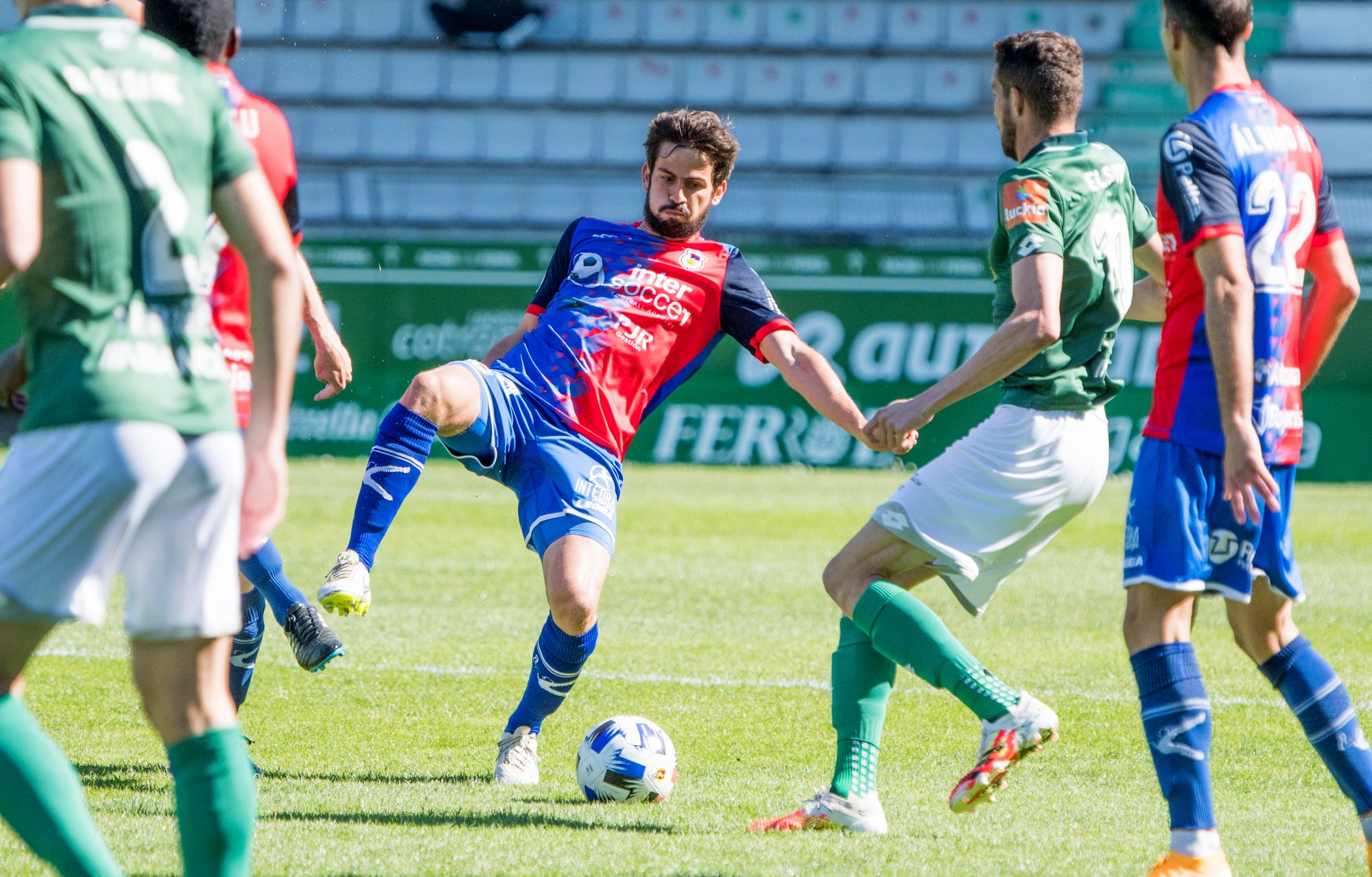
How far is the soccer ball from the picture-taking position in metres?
4.23

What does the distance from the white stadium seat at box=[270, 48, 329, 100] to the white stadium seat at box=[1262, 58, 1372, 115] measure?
1527 cm

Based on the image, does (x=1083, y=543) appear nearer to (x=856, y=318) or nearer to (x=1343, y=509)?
(x=1343, y=509)

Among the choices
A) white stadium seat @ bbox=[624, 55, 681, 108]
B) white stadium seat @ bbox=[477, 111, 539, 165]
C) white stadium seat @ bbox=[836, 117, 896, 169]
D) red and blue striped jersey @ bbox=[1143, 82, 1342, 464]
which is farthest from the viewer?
white stadium seat @ bbox=[624, 55, 681, 108]

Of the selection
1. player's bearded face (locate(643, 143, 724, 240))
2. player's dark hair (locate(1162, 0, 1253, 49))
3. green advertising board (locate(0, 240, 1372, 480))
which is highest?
player's dark hair (locate(1162, 0, 1253, 49))

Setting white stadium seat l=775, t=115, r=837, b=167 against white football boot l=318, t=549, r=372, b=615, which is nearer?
white football boot l=318, t=549, r=372, b=615

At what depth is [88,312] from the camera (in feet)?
7.55

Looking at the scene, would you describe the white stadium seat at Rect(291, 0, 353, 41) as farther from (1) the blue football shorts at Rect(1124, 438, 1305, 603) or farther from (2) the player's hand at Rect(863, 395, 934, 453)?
(1) the blue football shorts at Rect(1124, 438, 1305, 603)

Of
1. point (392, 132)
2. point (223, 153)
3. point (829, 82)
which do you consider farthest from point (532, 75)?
point (223, 153)

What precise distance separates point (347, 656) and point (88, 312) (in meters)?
4.60

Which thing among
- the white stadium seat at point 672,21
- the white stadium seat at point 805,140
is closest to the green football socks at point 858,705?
the white stadium seat at point 805,140

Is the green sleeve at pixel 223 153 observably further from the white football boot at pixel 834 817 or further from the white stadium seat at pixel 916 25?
the white stadium seat at pixel 916 25

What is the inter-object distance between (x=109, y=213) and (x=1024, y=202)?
2.22 meters

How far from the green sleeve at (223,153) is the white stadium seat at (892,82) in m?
22.3

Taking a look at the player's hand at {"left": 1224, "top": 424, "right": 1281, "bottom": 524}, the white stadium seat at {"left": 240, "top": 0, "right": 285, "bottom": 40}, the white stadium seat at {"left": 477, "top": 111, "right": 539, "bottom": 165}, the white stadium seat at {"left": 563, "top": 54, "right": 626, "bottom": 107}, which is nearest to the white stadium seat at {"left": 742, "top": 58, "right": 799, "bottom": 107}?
the white stadium seat at {"left": 563, "top": 54, "right": 626, "bottom": 107}
